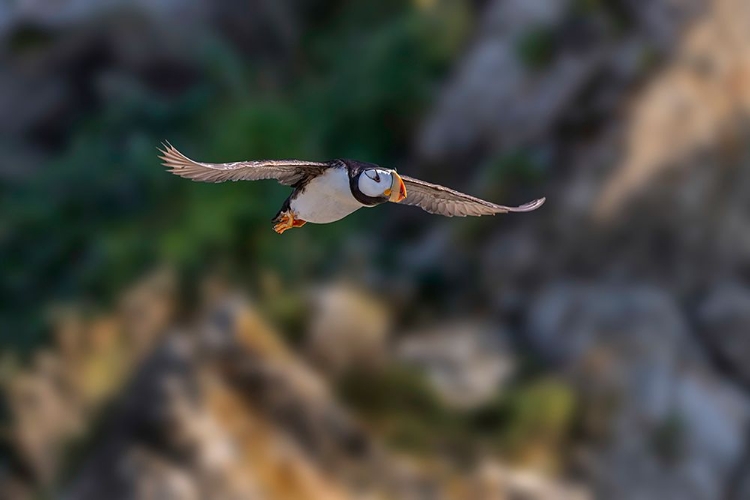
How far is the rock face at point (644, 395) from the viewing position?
758cm

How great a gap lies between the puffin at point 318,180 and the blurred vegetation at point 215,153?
14.2ft

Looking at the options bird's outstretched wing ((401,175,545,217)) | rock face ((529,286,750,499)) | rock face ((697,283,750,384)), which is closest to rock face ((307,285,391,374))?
rock face ((529,286,750,499))

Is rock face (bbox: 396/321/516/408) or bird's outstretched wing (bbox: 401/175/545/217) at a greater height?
rock face (bbox: 396/321/516/408)

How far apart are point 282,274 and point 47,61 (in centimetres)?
382

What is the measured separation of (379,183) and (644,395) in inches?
179

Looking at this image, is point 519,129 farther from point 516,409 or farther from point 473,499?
point 473,499

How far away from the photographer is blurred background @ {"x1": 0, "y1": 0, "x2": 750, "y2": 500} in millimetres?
7316

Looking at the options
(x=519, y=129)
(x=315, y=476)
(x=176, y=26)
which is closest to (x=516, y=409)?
(x=315, y=476)

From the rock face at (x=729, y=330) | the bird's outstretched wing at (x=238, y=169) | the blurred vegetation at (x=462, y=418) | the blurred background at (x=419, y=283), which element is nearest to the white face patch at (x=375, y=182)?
the bird's outstretched wing at (x=238, y=169)

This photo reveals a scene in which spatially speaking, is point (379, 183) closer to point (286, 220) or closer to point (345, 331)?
point (286, 220)

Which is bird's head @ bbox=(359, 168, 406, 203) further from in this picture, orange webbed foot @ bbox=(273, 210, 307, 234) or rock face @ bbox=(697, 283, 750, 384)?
rock face @ bbox=(697, 283, 750, 384)

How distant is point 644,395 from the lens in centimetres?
772

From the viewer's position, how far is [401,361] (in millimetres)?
7695

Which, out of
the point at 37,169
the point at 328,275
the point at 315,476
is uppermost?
the point at 37,169
